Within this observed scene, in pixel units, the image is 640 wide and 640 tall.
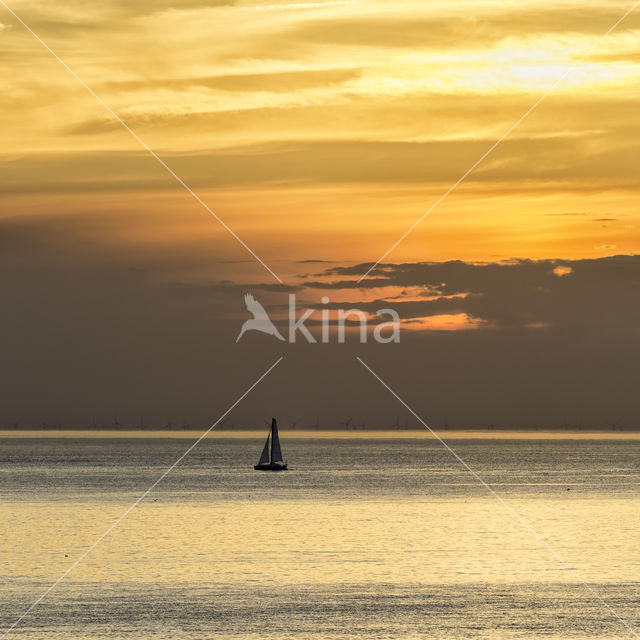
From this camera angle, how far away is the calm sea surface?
46094mm

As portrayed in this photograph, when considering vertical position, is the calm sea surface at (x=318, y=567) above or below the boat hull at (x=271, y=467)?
below

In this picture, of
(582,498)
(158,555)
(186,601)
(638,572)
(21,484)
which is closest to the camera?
(186,601)

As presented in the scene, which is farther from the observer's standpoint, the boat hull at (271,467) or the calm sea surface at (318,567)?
the boat hull at (271,467)

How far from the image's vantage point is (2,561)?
2618 inches

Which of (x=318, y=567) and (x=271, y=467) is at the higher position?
(x=271, y=467)

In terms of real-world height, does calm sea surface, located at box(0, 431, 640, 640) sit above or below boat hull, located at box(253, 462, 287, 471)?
below

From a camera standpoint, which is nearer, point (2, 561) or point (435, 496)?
point (2, 561)

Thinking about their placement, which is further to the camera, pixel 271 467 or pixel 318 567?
pixel 271 467

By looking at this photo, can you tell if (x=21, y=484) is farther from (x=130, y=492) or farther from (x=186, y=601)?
(x=186, y=601)

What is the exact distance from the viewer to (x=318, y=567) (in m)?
64.3

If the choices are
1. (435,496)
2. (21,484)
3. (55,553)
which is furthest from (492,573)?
(21,484)

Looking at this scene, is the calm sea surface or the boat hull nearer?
the calm sea surface

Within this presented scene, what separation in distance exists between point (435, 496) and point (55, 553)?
69.4 m

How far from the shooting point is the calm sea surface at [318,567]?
151 ft
